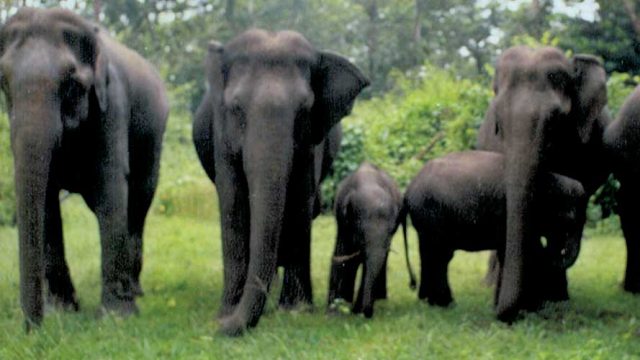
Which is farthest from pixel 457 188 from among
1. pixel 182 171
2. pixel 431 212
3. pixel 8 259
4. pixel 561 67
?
pixel 182 171

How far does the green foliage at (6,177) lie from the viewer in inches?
510

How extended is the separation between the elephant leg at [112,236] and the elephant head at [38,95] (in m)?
0.70

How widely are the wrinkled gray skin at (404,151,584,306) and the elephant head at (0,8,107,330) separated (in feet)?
8.70

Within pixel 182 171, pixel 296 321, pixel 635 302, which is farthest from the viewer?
pixel 182 171

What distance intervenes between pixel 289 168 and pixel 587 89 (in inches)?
101

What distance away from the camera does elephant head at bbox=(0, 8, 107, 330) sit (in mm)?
5773

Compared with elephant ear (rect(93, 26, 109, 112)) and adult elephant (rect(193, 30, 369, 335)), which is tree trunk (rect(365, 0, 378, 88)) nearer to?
adult elephant (rect(193, 30, 369, 335))

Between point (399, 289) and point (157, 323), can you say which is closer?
point (157, 323)

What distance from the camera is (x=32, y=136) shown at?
5797 mm

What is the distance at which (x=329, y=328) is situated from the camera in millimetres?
6367

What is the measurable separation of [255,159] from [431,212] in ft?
6.56

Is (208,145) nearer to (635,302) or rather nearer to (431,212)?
(431,212)

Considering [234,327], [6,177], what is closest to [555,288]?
[234,327]

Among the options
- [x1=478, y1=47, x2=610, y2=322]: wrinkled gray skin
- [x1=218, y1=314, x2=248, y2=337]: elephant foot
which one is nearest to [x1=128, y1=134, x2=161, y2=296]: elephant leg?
[x1=218, y1=314, x2=248, y2=337]: elephant foot
